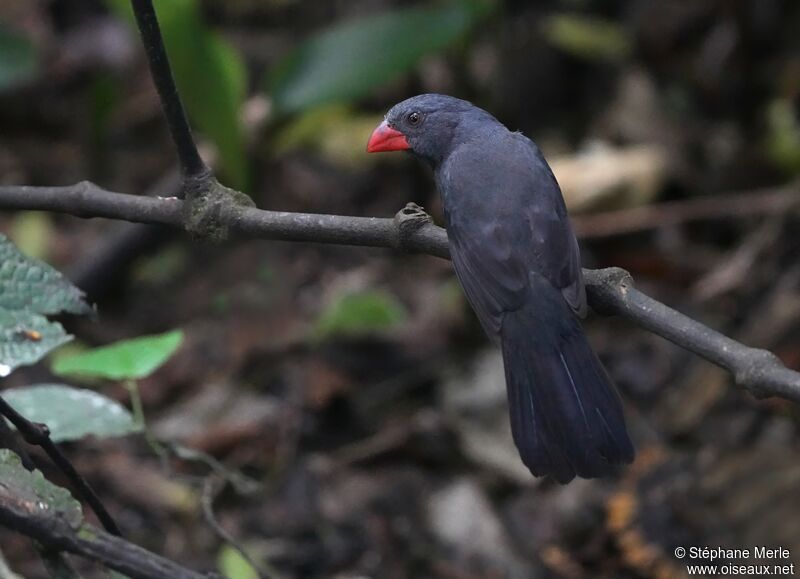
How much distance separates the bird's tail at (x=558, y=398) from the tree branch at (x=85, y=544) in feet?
2.59

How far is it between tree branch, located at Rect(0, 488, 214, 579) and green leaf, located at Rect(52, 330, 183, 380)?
2.37 feet

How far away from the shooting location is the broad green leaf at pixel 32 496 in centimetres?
158

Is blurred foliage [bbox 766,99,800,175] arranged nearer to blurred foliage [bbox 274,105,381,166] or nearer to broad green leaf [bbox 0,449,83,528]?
blurred foliage [bbox 274,105,381,166]

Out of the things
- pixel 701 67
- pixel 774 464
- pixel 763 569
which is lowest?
pixel 763 569

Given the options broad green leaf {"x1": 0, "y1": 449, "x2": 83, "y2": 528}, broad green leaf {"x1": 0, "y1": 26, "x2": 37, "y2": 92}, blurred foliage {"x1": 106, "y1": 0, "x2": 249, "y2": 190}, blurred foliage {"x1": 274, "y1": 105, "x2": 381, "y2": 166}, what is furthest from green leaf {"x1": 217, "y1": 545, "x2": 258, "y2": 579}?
broad green leaf {"x1": 0, "y1": 26, "x2": 37, "y2": 92}

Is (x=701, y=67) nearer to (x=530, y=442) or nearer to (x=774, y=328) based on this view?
(x=774, y=328)

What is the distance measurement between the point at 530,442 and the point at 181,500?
2.31 m

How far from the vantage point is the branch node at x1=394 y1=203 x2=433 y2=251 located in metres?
2.12

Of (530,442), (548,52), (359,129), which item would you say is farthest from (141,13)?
(548,52)

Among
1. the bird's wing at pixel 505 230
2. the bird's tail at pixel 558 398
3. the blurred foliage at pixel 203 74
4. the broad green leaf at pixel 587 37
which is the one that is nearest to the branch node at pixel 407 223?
the bird's wing at pixel 505 230

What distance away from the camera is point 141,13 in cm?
195

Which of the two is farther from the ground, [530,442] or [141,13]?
[141,13]

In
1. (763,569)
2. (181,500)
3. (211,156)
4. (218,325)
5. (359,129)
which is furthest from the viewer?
(359,129)

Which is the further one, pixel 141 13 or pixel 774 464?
pixel 774 464
